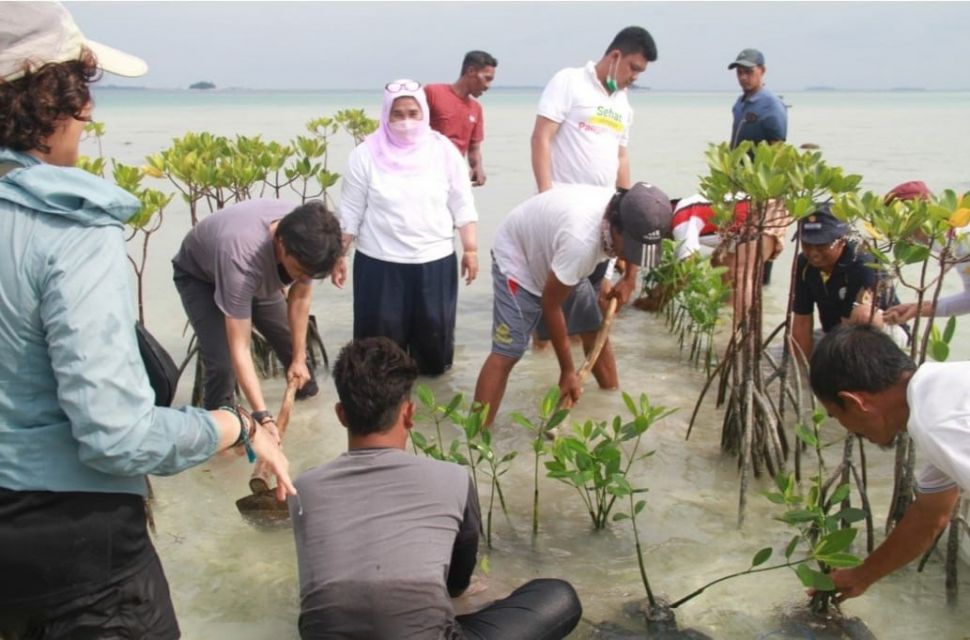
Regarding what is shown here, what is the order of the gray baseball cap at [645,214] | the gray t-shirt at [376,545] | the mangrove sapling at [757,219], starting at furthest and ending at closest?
the gray baseball cap at [645,214] < the mangrove sapling at [757,219] < the gray t-shirt at [376,545]

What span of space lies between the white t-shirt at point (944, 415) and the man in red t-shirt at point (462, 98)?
4.36 metres

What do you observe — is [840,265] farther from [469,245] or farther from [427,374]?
[427,374]

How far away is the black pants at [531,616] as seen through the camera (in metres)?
2.26

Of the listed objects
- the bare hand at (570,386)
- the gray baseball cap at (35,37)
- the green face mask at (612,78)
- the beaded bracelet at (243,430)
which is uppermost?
the green face mask at (612,78)

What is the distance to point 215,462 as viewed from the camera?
3779mm

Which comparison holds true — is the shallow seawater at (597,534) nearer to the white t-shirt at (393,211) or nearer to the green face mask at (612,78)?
the white t-shirt at (393,211)

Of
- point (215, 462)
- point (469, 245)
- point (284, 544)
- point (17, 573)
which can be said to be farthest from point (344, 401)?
point (469, 245)

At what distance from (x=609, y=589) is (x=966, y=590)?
110cm

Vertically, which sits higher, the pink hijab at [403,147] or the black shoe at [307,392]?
the pink hijab at [403,147]

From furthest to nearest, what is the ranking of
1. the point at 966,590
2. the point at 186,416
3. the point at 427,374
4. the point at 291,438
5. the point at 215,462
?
the point at 427,374 → the point at 291,438 → the point at 215,462 → the point at 966,590 → the point at 186,416

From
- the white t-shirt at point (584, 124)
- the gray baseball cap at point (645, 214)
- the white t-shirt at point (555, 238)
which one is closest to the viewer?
the gray baseball cap at point (645, 214)

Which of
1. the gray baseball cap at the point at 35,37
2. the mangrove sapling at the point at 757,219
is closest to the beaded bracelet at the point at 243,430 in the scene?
the gray baseball cap at the point at 35,37

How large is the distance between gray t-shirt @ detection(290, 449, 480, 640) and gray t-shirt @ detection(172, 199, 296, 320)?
128 cm

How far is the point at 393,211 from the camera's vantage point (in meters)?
4.28
